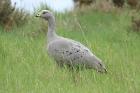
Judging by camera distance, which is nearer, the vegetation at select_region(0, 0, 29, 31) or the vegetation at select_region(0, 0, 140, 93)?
the vegetation at select_region(0, 0, 140, 93)

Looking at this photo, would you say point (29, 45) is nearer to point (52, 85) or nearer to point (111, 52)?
point (111, 52)

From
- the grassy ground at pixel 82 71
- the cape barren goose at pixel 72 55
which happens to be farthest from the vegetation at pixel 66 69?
the cape barren goose at pixel 72 55

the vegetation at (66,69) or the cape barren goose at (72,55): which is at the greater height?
the cape barren goose at (72,55)

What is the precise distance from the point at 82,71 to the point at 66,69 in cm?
22

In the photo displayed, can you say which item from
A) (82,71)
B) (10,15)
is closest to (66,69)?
(82,71)

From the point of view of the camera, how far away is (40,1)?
13297mm

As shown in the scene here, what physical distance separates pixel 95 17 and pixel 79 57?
5648 millimetres

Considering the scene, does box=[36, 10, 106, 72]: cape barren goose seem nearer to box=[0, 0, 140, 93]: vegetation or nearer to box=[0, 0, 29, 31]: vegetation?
box=[0, 0, 140, 93]: vegetation

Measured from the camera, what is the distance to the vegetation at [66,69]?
687cm

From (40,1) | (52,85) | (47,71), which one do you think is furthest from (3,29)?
(52,85)

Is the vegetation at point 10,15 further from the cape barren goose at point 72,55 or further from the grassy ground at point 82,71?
the cape barren goose at point 72,55

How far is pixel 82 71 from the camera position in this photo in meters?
7.66

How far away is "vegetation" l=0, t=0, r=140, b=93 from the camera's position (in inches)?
271

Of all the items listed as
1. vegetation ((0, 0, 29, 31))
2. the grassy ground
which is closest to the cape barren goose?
the grassy ground
